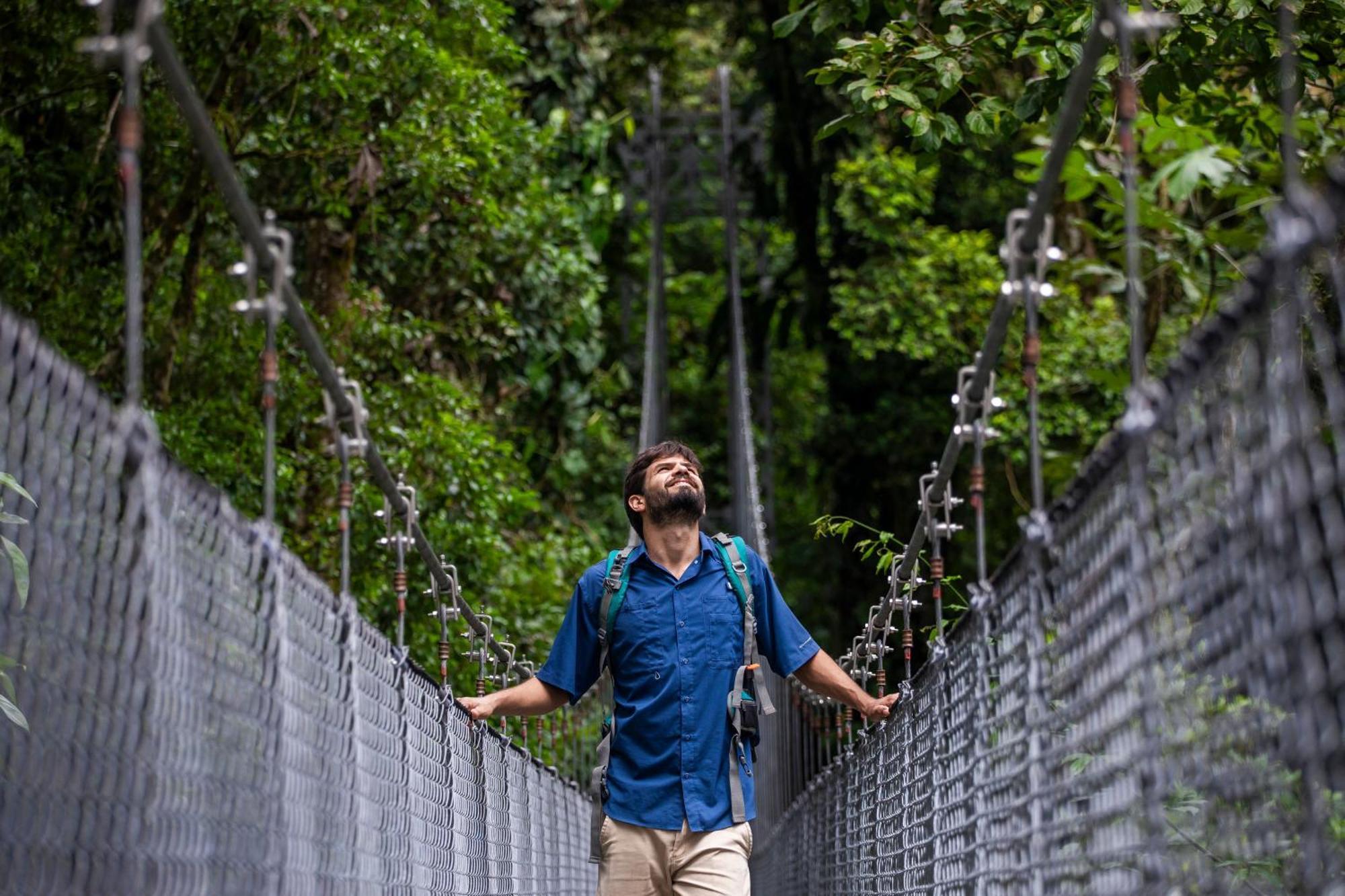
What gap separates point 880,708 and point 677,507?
1.26ft

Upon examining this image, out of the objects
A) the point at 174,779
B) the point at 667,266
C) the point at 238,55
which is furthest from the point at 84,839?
the point at 667,266

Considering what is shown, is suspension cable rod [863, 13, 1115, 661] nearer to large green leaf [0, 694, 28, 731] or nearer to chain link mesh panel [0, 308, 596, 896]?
chain link mesh panel [0, 308, 596, 896]

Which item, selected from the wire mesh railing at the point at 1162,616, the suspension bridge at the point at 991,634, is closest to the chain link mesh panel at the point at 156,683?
the suspension bridge at the point at 991,634

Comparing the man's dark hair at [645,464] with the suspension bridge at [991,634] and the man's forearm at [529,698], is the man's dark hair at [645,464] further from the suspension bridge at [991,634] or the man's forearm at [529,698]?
the suspension bridge at [991,634]

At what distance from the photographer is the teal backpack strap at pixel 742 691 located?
7.48 feet

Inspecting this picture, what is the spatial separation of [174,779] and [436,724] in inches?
39.0

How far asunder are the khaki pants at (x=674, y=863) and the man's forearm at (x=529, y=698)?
0.69 feet

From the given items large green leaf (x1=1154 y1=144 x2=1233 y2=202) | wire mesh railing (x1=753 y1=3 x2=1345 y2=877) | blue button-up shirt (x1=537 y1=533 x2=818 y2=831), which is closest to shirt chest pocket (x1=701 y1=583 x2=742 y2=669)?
blue button-up shirt (x1=537 y1=533 x2=818 y2=831)

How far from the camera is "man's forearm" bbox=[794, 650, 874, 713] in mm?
2367

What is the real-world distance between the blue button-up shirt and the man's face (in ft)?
0.16

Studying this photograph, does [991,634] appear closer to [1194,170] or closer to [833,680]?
[833,680]

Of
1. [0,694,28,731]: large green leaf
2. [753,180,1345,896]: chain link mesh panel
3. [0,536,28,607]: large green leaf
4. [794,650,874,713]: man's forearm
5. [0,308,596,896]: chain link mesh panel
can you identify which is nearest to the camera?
[753,180,1345,896]: chain link mesh panel

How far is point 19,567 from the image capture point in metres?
1.78

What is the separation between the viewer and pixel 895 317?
905cm
